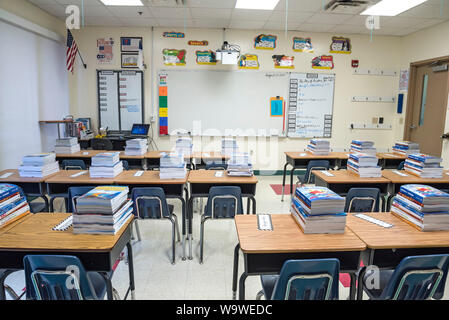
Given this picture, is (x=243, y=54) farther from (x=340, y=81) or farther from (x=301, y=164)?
(x=301, y=164)

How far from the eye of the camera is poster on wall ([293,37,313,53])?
6.25 m

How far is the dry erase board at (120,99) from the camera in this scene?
20.3 ft

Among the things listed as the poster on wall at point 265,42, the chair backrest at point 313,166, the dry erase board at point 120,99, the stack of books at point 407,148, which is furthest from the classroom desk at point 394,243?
the dry erase board at point 120,99

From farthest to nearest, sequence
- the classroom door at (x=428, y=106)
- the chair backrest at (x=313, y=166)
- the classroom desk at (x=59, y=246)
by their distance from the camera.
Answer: the classroom door at (x=428, y=106) → the chair backrest at (x=313, y=166) → the classroom desk at (x=59, y=246)

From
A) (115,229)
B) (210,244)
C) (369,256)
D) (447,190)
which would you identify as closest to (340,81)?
(447,190)

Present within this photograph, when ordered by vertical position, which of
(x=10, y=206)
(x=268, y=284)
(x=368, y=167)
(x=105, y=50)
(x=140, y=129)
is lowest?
(x=268, y=284)

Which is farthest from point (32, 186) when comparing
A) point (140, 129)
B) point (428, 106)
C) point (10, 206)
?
point (428, 106)

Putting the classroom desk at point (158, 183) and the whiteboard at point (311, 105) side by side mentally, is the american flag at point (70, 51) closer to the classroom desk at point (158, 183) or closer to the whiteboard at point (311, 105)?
the classroom desk at point (158, 183)

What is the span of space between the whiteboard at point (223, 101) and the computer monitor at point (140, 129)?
0.53 meters

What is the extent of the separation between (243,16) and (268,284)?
15.9 feet

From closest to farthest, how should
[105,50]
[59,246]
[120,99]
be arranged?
[59,246] < [105,50] < [120,99]

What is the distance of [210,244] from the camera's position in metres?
3.35

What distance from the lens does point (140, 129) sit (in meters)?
6.14

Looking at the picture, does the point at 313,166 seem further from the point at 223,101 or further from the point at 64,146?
the point at 64,146
